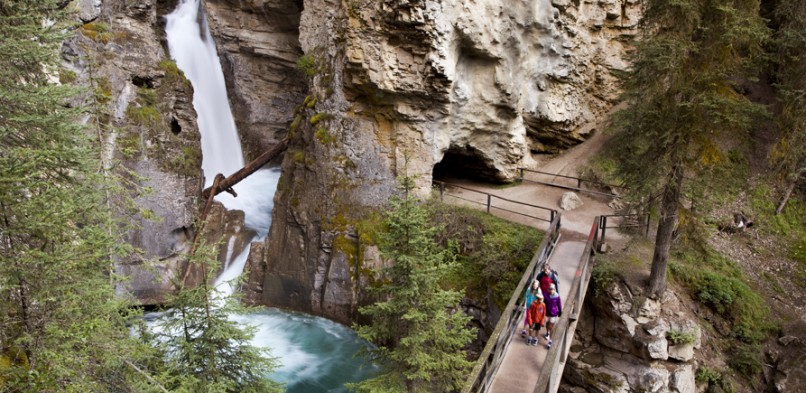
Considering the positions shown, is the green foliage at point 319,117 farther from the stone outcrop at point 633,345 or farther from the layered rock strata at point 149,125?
the stone outcrop at point 633,345

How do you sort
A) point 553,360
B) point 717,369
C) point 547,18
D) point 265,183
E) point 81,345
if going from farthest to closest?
point 265,183 → point 547,18 → point 717,369 → point 553,360 → point 81,345

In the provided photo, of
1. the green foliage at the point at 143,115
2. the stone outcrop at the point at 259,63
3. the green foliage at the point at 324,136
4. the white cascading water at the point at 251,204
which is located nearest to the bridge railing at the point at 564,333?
the white cascading water at the point at 251,204

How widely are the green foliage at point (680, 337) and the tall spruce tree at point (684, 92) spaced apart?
9.18ft

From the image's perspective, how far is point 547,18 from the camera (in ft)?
51.2

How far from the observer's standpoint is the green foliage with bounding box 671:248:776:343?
11.4m

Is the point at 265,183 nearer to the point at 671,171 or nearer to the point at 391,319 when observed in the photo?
the point at 391,319

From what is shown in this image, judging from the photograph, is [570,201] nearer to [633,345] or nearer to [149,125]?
[633,345]

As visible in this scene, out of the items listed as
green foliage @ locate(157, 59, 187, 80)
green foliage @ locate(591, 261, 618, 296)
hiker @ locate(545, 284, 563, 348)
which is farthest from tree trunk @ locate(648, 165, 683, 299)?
green foliage @ locate(157, 59, 187, 80)

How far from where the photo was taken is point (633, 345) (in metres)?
11.1

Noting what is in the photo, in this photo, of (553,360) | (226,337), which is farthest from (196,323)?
(553,360)

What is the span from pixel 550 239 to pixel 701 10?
592cm

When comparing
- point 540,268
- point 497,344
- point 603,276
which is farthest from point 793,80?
point 497,344

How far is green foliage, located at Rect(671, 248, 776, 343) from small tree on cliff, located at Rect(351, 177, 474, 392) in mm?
6639

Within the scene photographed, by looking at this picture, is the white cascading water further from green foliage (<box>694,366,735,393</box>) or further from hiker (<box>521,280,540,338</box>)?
green foliage (<box>694,366,735,393</box>)
